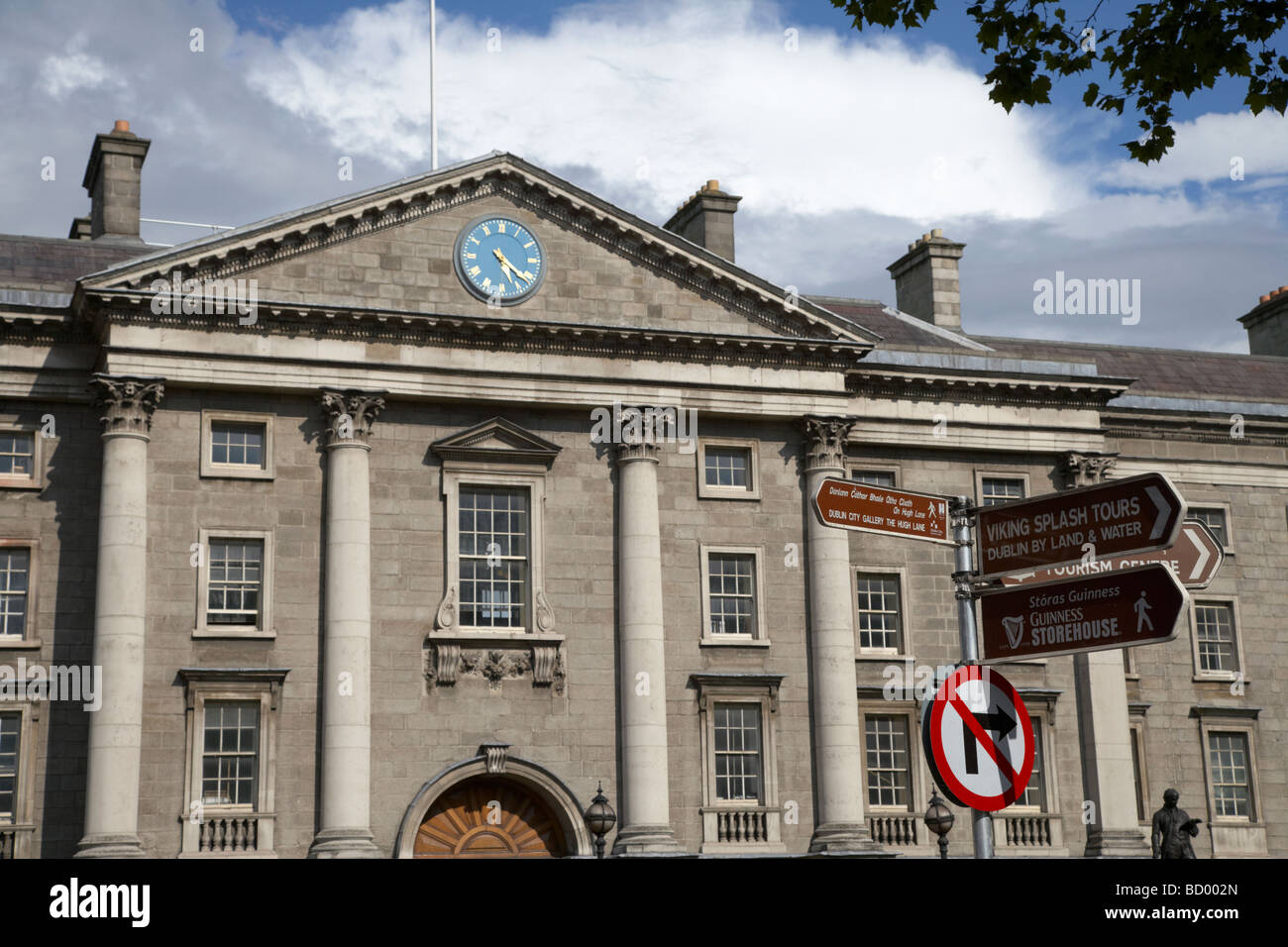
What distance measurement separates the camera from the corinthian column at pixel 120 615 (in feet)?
96.1

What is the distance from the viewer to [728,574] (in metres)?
35.0

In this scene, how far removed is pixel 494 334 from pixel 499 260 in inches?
71.4

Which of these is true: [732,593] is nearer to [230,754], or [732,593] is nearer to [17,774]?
[230,754]

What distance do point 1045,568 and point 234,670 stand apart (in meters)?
23.5

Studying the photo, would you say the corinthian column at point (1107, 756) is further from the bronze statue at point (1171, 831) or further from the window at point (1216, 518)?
the bronze statue at point (1171, 831)

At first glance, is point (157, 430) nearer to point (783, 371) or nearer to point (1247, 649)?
point (783, 371)

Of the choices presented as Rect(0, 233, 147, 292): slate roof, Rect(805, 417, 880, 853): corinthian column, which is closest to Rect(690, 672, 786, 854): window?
Rect(805, 417, 880, 853): corinthian column

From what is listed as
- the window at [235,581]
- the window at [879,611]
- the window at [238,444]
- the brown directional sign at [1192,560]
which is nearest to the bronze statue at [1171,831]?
the brown directional sign at [1192,560]

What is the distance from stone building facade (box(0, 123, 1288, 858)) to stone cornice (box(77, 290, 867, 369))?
0.08 metres

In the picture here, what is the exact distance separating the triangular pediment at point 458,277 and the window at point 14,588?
18.0 ft

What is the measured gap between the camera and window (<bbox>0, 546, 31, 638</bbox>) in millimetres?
31141

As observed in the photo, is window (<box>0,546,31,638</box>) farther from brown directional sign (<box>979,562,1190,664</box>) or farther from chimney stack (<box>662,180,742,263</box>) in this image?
brown directional sign (<box>979,562,1190,664</box>)

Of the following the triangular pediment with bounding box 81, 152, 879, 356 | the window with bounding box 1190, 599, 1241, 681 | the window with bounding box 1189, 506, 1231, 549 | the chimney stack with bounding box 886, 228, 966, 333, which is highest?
the chimney stack with bounding box 886, 228, 966, 333

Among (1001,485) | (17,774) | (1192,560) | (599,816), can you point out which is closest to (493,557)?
(599,816)
